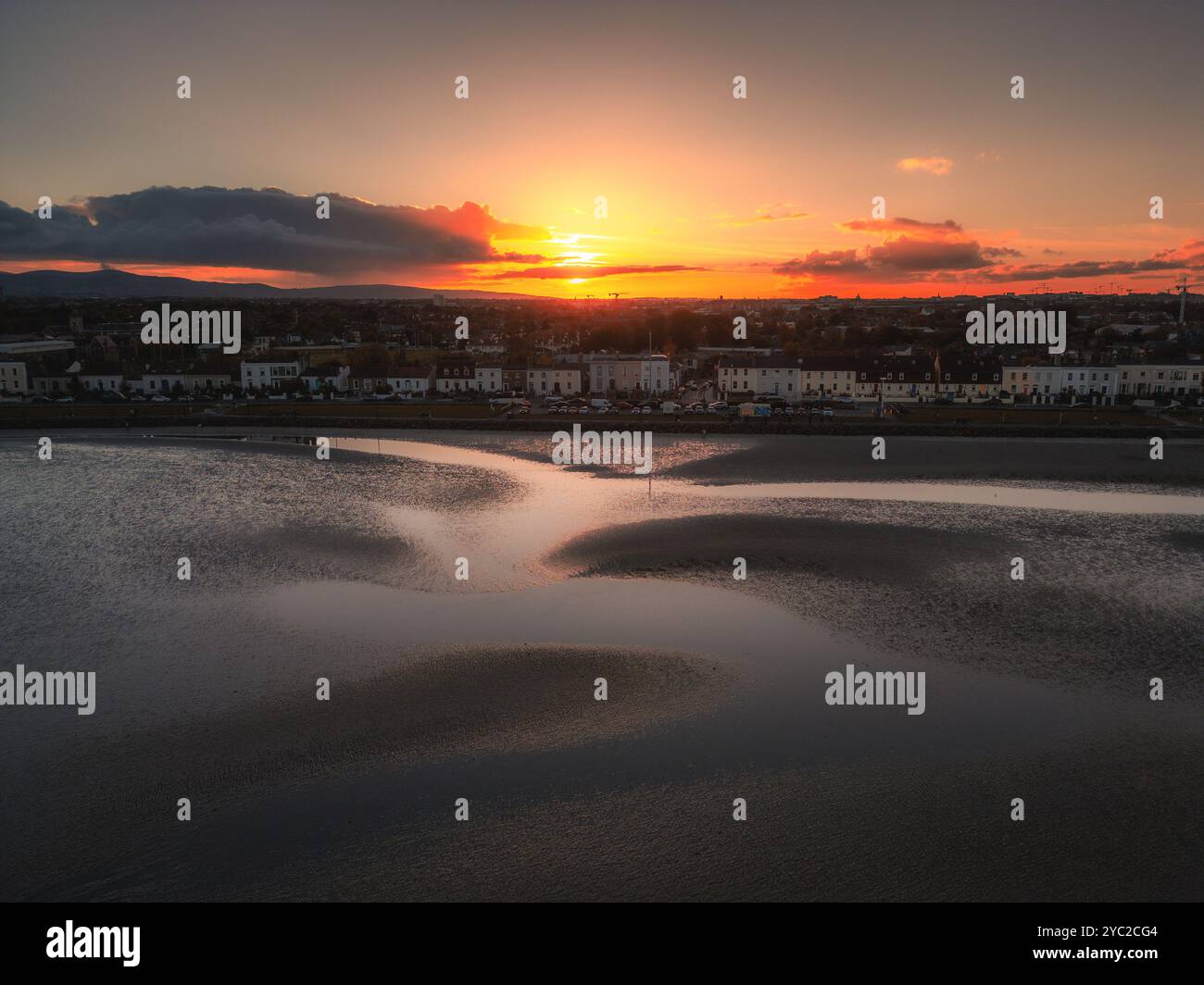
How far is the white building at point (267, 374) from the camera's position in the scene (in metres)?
44.8

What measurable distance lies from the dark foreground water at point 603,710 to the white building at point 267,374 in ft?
93.3

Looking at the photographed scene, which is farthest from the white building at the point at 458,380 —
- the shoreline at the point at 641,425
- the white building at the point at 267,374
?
the shoreline at the point at 641,425

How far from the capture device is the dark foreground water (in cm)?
642

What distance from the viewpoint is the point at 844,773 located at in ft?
25.3

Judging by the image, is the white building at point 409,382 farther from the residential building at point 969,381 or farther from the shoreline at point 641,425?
the residential building at point 969,381

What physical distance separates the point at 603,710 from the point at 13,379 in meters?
49.5

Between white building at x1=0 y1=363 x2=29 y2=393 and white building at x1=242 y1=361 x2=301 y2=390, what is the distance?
12241mm

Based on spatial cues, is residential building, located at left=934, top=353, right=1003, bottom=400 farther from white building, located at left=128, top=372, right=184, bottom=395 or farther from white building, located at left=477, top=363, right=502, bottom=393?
white building, located at left=128, top=372, right=184, bottom=395

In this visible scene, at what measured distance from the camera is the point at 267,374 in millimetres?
45281

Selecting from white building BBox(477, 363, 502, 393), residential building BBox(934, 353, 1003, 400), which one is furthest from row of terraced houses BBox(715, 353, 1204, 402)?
white building BBox(477, 363, 502, 393)

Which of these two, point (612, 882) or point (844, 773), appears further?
point (844, 773)
